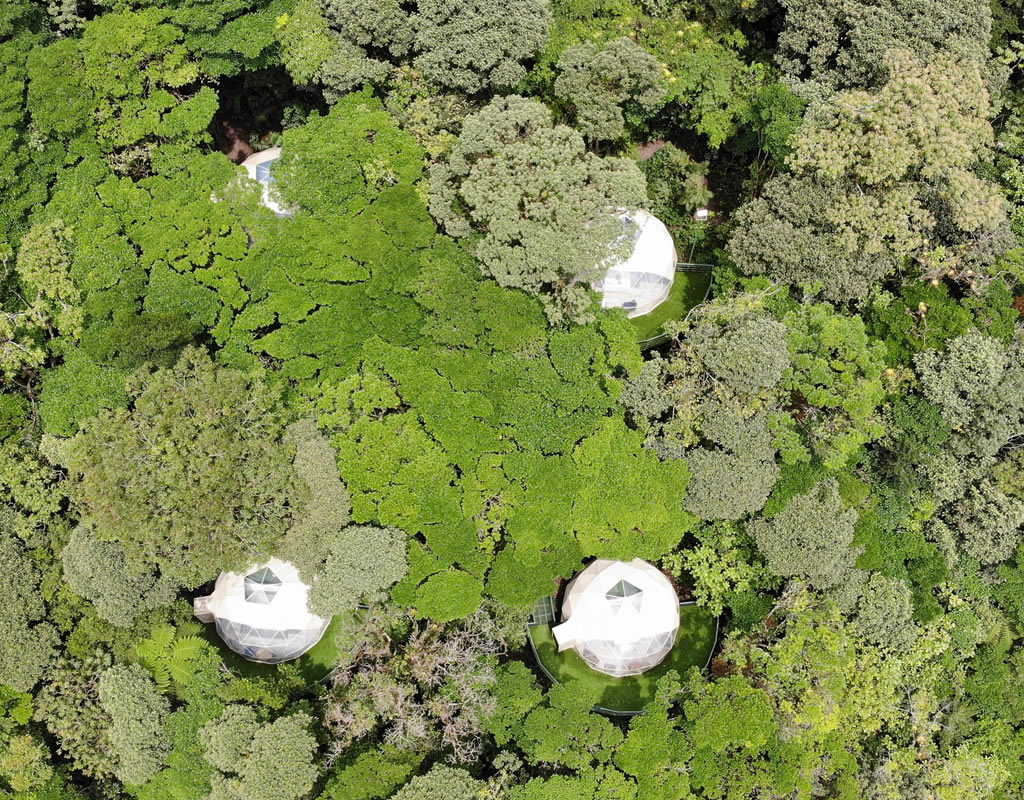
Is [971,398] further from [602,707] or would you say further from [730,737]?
[602,707]

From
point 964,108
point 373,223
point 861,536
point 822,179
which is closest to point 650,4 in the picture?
point 822,179

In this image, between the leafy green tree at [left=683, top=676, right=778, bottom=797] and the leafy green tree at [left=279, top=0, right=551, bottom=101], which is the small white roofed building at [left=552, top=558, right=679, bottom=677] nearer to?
the leafy green tree at [left=683, top=676, right=778, bottom=797]

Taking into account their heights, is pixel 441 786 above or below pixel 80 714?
above

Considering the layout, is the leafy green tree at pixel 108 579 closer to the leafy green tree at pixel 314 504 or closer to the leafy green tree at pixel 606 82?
the leafy green tree at pixel 314 504

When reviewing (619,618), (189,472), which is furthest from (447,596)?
(189,472)

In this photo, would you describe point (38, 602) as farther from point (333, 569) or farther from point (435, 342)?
point (435, 342)

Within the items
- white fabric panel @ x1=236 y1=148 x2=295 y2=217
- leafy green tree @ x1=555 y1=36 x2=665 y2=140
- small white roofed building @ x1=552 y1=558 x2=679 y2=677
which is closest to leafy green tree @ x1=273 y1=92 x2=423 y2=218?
white fabric panel @ x1=236 y1=148 x2=295 y2=217

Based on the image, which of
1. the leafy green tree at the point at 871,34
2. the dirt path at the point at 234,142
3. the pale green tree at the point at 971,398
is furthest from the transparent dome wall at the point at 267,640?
the leafy green tree at the point at 871,34
